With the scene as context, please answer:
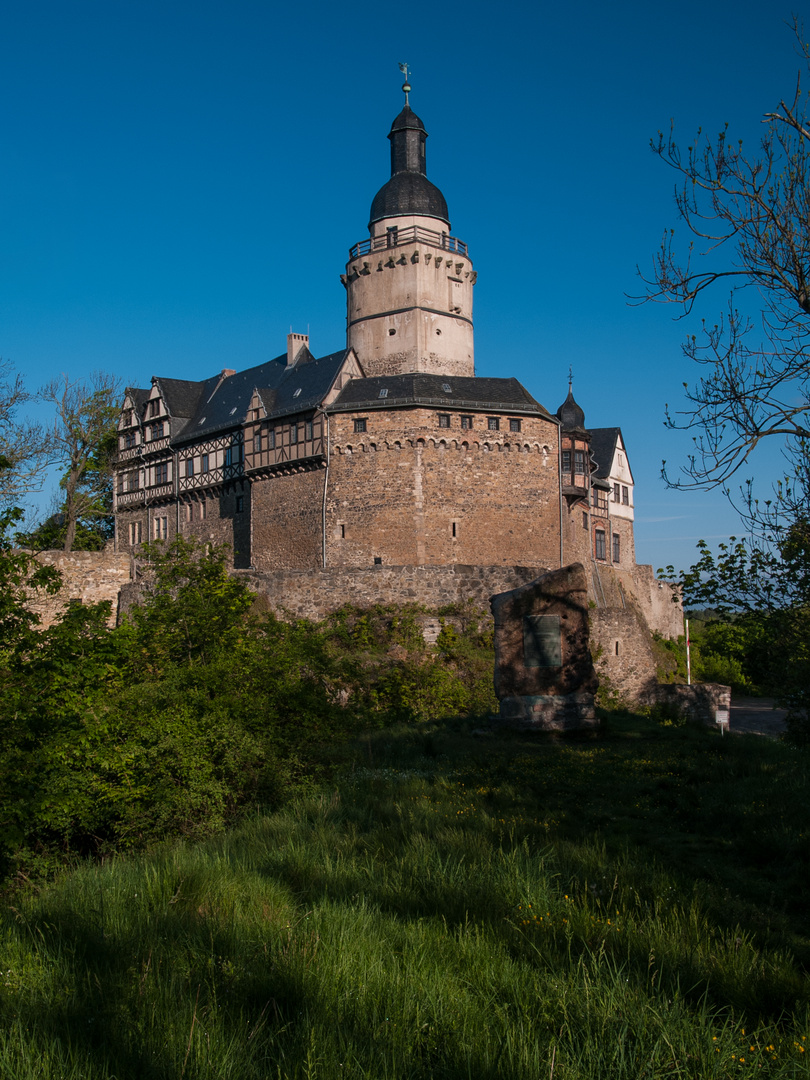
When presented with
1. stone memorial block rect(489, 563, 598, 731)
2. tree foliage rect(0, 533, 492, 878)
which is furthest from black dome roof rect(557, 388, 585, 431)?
tree foliage rect(0, 533, 492, 878)

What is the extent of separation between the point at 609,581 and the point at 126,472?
1013 inches

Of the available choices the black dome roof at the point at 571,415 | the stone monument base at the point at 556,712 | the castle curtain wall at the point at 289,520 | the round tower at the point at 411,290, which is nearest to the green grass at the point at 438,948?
the stone monument base at the point at 556,712

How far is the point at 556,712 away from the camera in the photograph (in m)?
12.8

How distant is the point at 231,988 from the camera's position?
423 cm

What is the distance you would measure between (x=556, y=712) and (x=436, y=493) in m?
18.8

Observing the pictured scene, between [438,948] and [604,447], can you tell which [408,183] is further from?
[438,948]

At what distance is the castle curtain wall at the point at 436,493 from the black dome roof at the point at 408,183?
1170cm

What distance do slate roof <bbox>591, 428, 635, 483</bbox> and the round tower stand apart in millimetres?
11338

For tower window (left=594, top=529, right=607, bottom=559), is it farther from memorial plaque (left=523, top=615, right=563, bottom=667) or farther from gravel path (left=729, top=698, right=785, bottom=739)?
memorial plaque (left=523, top=615, right=563, bottom=667)

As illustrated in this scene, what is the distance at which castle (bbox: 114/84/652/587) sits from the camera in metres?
31.4

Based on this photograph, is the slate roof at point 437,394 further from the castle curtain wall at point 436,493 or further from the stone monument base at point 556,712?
the stone monument base at point 556,712

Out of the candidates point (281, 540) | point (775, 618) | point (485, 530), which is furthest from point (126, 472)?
point (775, 618)

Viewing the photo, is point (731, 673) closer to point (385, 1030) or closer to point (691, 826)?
point (691, 826)

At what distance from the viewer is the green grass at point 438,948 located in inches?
141
